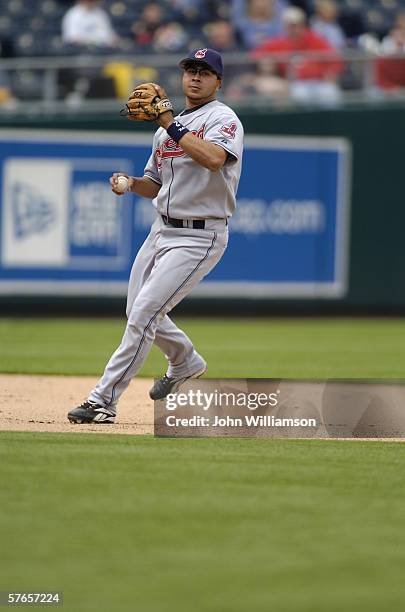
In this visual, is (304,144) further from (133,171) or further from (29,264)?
(29,264)

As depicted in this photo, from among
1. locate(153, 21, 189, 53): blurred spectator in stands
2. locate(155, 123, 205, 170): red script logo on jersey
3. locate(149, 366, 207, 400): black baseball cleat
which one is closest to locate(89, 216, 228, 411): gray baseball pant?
locate(155, 123, 205, 170): red script logo on jersey

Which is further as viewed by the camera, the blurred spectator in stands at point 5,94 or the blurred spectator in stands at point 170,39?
the blurred spectator in stands at point 170,39

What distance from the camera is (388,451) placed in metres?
6.19

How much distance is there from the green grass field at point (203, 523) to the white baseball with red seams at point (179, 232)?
20.0 inches

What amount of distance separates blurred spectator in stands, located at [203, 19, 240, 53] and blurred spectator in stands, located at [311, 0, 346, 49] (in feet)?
4.07

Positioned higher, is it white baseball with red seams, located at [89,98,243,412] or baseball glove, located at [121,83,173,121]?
baseball glove, located at [121,83,173,121]

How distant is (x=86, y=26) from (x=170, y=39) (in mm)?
1060

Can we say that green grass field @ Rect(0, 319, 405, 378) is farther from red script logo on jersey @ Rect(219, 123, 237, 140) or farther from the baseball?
red script logo on jersey @ Rect(219, 123, 237, 140)

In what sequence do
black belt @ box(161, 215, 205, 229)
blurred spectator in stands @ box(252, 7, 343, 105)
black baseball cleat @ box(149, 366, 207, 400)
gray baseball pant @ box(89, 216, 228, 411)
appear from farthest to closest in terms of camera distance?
Result: blurred spectator in stands @ box(252, 7, 343, 105) → black baseball cleat @ box(149, 366, 207, 400) → black belt @ box(161, 215, 205, 229) → gray baseball pant @ box(89, 216, 228, 411)

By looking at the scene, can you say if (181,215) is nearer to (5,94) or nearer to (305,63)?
(5,94)

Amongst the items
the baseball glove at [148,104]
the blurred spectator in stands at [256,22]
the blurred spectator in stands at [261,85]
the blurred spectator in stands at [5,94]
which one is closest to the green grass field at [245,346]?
the blurred spectator in stands at [5,94]

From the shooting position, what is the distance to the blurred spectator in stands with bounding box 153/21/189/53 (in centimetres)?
1535

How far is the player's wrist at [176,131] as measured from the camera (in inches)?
250

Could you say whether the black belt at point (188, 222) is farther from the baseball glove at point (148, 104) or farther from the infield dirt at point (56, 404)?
the infield dirt at point (56, 404)
